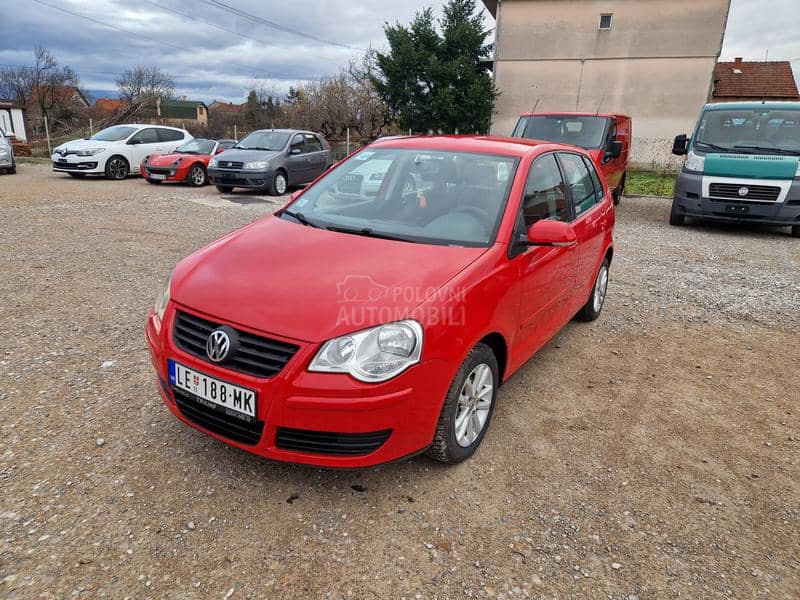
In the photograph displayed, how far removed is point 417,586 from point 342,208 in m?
2.20

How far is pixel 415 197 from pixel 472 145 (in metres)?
0.64

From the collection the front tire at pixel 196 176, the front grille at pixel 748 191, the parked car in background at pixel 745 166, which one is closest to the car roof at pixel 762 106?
the parked car in background at pixel 745 166

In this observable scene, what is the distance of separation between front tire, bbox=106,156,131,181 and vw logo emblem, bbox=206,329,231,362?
15.0 m

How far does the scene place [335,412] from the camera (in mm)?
2203

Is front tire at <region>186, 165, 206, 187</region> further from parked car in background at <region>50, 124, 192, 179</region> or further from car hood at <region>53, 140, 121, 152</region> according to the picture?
car hood at <region>53, 140, 121, 152</region>

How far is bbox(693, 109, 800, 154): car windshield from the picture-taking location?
8742 mm

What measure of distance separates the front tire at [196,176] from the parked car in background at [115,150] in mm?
2162

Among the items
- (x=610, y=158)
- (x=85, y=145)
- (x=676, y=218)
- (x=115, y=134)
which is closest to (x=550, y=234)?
(x=676, y=218)

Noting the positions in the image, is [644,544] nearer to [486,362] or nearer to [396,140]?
[486,362]

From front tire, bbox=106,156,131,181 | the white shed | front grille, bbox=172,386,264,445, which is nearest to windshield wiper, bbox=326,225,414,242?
front grille, bbox=172,386,264,445

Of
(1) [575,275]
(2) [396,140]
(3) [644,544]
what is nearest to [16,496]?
(3) [644,544]

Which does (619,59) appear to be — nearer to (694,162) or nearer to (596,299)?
(694,162)

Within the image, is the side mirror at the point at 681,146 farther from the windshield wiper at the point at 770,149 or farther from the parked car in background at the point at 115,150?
the parked car in background at the point at 115,150

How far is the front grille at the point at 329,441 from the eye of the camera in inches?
89.8
